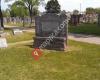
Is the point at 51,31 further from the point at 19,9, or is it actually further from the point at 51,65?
the point at 19,9

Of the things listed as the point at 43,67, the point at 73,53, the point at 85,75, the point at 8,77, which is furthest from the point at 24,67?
the point at 73,53

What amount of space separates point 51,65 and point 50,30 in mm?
5238

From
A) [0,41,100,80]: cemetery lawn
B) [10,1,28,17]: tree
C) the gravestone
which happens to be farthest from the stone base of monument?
[10,1,28,17]: tree

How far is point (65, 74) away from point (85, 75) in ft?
2.20

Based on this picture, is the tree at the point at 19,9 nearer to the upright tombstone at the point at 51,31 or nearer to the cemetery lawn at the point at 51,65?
the upright tombstone at the point at 51,31

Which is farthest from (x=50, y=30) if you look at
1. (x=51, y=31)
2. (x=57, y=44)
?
(x=57, y=44)

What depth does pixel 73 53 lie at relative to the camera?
1353 cm

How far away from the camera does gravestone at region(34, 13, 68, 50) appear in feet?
48.6

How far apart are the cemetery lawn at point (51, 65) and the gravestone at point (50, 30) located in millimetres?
987

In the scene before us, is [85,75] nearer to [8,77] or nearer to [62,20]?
[8,77]

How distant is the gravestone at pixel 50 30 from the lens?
1480 centimetres

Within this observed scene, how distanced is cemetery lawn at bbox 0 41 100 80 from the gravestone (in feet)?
3.24

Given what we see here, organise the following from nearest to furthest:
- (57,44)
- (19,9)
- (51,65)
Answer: (51,65) → (57,44) → (19,9)

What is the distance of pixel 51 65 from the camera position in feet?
35.3
